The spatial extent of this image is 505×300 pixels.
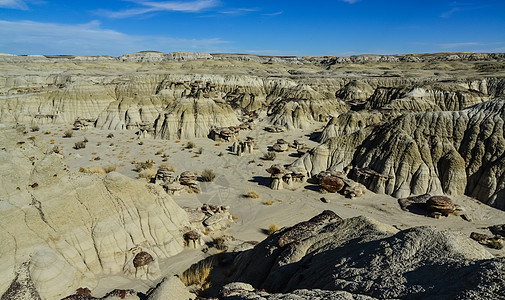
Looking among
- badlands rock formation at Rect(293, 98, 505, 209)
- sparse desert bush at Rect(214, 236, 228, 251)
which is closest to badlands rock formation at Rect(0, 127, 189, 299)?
sparse desert bush at Rect(214, 236, 228, 251)

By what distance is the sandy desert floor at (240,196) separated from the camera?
17.6m

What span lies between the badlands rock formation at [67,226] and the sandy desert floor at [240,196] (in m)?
0.95

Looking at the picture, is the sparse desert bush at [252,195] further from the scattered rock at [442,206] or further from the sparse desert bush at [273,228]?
the scattered rock at [442,206]

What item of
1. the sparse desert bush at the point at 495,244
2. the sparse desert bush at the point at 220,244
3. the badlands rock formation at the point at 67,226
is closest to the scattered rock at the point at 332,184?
the sparse desert bush at the point at 495,244

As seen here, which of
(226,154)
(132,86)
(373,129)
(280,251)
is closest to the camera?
(280,251)

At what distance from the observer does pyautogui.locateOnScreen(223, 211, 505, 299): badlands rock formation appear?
17.1ft

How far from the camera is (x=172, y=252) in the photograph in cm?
1386

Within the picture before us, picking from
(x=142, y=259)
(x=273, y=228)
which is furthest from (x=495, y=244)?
(x=142, y=259)

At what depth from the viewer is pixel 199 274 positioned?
1227cm

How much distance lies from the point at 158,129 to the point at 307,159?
81.8 feet

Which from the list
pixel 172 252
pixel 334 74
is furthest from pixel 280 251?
pixel 334 74

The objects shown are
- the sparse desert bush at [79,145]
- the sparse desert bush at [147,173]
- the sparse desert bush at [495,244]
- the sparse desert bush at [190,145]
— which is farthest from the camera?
the sparse desert bush at [190,145]

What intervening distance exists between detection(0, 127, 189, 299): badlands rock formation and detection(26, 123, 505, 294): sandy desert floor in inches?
37.3

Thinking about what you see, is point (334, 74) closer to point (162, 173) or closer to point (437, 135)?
point (437, 135)
